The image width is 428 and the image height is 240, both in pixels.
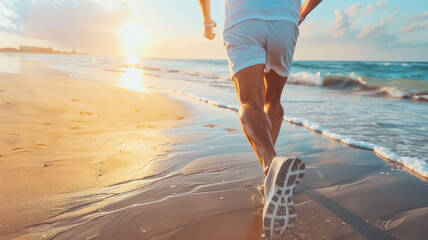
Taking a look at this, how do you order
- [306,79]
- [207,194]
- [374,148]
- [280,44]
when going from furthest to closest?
[306,79]
[374,148]
[207,194]
[280,44]

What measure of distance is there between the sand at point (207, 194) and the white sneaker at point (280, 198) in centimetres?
22

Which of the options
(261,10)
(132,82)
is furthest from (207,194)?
(132,82)

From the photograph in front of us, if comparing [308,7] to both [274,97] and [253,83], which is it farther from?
[253,83]

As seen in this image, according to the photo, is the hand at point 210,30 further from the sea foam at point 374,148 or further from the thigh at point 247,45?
the sea foam at point 374,148

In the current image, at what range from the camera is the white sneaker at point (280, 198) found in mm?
1275

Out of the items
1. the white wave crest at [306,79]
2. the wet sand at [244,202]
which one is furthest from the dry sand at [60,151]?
the white wave crest at [306,79]

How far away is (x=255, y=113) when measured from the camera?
1.58m

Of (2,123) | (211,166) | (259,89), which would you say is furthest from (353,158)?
(2,123)

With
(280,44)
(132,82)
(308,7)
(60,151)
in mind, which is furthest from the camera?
(132,82)

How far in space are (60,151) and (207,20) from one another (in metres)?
1.86

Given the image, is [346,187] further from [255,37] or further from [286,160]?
[255,37]

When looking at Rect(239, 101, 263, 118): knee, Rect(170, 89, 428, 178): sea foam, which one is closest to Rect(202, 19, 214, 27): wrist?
Rect(239, 101, 263, 118): knee

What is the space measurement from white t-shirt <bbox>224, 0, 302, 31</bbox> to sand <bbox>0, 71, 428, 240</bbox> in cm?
118

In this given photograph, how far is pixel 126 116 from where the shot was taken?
4.66 metres
